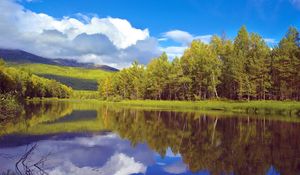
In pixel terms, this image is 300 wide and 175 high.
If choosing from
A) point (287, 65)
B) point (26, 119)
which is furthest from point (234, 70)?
point (26, 119)

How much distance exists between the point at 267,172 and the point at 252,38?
231 feet

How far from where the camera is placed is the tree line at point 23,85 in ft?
238

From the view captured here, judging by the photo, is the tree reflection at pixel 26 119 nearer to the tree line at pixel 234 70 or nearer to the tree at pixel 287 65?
Answer: the tree line at pixel 234 70

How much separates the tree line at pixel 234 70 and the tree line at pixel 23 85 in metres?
38.0

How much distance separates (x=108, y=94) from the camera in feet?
492

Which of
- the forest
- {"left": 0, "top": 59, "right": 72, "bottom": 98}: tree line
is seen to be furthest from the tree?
{"left": 0, "top": 59, "right": 72, "bottom": 98}: tree line

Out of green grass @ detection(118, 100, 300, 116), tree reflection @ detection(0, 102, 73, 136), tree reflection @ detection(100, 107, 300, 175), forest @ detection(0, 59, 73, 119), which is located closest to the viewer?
tree reflection @ detection(100, 107, 300, 175)

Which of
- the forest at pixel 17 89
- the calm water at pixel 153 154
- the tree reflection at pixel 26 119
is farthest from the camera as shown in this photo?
the forest at pixel 17 89

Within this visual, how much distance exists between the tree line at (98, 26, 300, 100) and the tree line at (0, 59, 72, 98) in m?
38.0

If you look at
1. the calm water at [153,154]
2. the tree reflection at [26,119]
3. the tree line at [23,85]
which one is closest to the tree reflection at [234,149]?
the calm water at [153,154]

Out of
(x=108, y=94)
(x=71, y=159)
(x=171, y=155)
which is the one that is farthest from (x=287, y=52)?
(x=108, y=94)

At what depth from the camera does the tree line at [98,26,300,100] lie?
70.3 meters

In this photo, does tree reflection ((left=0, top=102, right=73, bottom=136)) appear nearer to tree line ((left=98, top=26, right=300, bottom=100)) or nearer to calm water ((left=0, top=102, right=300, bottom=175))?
calm water ((left=0, top=102, right=300, bottom=175))

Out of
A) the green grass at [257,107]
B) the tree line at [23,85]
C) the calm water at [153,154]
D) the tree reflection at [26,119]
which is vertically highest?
the tree line at [23,85]
